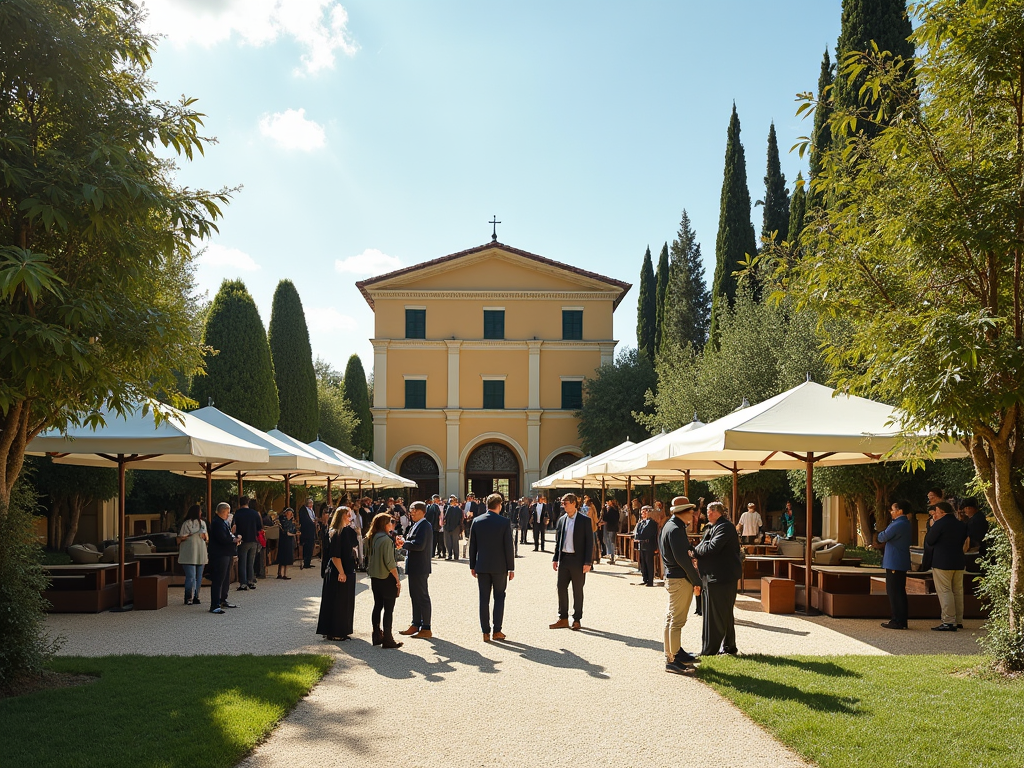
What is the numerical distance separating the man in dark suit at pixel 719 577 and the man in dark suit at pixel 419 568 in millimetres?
3470

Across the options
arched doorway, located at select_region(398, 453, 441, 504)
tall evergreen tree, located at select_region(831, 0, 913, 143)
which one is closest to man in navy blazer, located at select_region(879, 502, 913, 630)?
tall evergreen tree, located at select_region(831, 0, 913, 143)

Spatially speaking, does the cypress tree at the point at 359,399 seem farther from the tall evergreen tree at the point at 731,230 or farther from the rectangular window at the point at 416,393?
the tall evergreen tree at the point at 731,230

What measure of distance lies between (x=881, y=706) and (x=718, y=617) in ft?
8.45

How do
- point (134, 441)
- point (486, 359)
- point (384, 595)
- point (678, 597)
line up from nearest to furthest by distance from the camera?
point (678, 597) < point (384, 595) < point (134, 441) < point (486, 359)

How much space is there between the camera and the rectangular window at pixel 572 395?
4650cm

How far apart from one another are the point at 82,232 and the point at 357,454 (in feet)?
162

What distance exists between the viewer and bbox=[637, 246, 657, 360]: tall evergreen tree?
5666 centimetres

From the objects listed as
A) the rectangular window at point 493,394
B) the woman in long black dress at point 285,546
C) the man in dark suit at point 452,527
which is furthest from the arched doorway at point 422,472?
the woman in long black dress at point 285,546

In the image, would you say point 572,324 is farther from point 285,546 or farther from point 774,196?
point 285,546

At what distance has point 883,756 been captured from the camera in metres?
5.61

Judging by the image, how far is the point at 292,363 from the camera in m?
37.9

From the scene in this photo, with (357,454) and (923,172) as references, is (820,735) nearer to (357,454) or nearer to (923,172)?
(923,172)

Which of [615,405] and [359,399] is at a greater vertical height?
[359,399]

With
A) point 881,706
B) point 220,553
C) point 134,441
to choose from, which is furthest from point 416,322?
point 881,706
